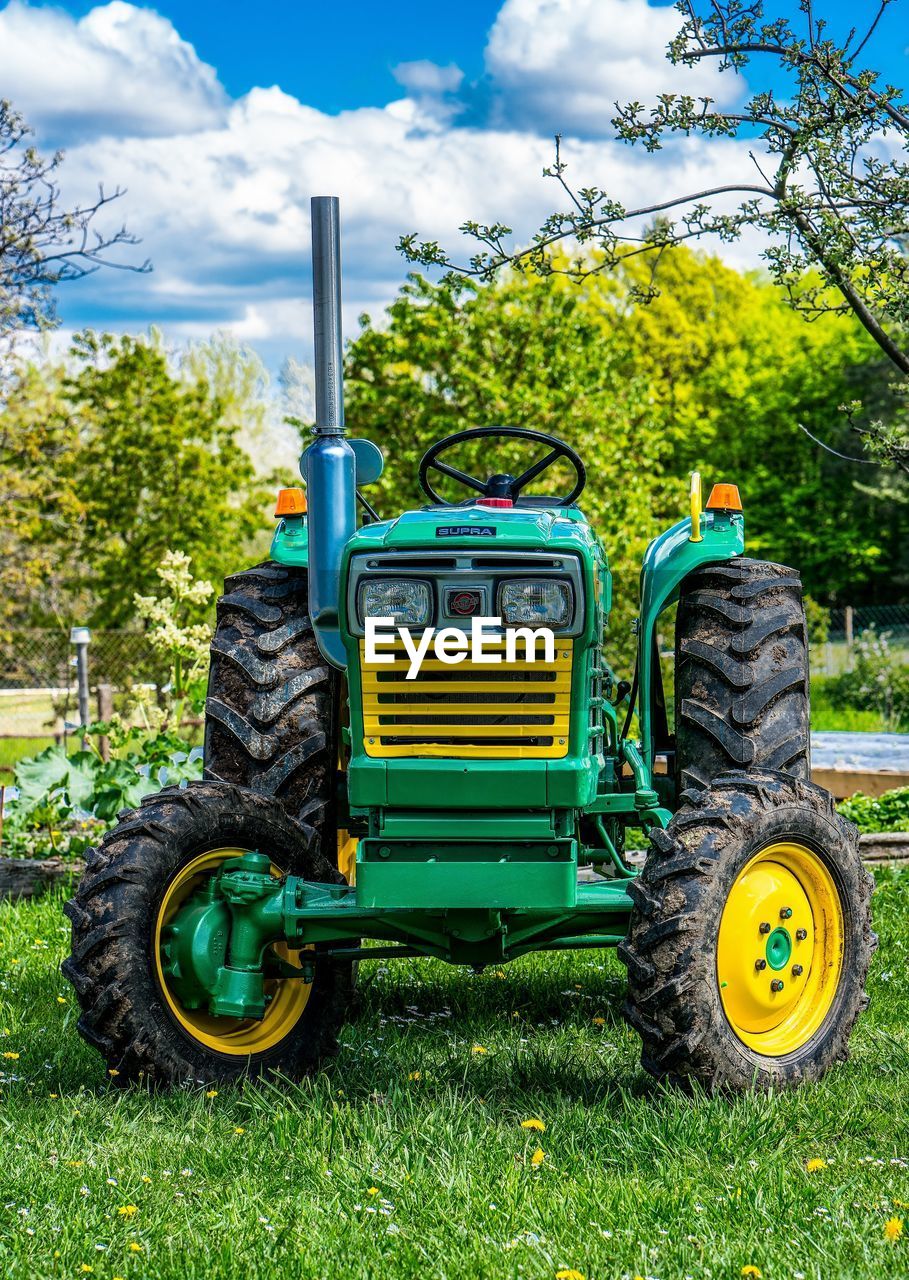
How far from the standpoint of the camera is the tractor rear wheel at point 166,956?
4262mm

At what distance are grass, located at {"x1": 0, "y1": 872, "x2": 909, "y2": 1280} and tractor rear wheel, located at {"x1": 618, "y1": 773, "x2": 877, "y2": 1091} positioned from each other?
13 cm

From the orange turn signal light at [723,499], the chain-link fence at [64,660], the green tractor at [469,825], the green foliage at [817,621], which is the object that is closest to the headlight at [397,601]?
the green tractor at [469,825]

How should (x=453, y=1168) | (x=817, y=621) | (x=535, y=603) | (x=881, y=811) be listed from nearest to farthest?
(x=453, y=1168)
(x=535, y=603)
(x=881, y=811)
(x=817, y=621)

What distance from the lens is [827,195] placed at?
648 cm

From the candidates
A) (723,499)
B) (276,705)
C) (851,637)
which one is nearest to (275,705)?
(276,705)

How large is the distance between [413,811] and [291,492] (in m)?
1.65

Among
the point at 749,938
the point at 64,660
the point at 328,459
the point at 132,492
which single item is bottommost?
the point at 749,938

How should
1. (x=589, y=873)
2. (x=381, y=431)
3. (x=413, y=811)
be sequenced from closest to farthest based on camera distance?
(x=413, y=811) < (x=589, y=873) < (x=381, y=431)

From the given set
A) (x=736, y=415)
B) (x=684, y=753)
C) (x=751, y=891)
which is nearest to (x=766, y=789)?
(x=751, y=891)

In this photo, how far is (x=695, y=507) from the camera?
193 inches

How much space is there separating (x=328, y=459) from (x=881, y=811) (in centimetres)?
644

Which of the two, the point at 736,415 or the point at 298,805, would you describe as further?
the point at 736,415

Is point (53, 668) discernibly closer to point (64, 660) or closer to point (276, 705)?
point (64, 660)

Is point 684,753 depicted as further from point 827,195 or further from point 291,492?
point 827,195
